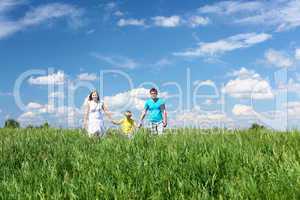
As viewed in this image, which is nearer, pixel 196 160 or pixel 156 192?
pixel 156 192

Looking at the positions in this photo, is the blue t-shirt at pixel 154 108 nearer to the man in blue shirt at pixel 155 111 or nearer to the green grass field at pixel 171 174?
the man in blue shirt at pixel 155 111

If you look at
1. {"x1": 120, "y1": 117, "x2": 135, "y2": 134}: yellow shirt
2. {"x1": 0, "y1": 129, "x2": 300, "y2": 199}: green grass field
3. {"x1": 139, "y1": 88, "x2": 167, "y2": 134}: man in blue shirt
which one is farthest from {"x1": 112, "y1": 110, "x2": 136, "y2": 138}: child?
{"x1": 0, "y1": 129, "x2": 300, "y2": 199}: green grass field

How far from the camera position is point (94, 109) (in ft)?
58.7

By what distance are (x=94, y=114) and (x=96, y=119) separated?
0.22 meters

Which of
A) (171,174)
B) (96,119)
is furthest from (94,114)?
(171,174)

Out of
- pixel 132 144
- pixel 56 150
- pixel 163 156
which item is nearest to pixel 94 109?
pixel 56 150

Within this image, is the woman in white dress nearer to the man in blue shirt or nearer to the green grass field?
the man in blue shirt

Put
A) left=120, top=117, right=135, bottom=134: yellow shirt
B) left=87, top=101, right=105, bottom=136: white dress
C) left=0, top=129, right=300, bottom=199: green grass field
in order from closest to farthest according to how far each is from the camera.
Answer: left=0, top=129, right=300, bottom=199: green grass field < left=87, top=101, right=105, bottom=136: white dress < left=120, top=117, right=135, bottom=134: yellow shirt

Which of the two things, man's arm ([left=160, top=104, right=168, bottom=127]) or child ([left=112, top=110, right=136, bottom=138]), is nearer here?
man's arm ([left=160, top=104, right=168, bottom=127])

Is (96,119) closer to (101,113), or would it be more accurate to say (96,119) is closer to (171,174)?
(101,113)

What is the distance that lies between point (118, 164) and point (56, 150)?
3499mm

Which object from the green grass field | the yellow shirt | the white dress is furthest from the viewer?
the yellow shirt

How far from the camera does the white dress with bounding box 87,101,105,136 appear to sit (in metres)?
17.4

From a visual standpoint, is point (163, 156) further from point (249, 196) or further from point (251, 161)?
point (249, 196)
